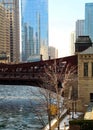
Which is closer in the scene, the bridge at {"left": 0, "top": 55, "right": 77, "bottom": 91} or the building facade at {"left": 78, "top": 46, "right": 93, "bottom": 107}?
the building facade at {"left": 78, "top": 46, "right": 93, "bottom": 107}

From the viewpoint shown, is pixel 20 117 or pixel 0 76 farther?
pixel 0 76

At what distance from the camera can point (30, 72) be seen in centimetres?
8881

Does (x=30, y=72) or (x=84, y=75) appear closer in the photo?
(x=84, y=75)

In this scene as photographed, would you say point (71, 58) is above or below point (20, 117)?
above

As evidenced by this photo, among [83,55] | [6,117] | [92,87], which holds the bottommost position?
[6,117]

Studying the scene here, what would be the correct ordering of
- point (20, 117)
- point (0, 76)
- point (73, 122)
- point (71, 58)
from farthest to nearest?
point (0, 76), point (71, 58), point (20, 117), point (73, 122)

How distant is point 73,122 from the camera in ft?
117

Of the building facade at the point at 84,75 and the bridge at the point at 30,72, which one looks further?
the bridge at the point at 30,72

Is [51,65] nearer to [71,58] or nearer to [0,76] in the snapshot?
[71,58]

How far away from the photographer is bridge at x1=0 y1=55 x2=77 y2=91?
7781 cm

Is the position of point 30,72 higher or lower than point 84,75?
lower

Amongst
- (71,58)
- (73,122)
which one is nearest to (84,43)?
(71,58)

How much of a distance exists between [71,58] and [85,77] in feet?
33.4

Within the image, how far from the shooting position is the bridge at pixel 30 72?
3063 inches
